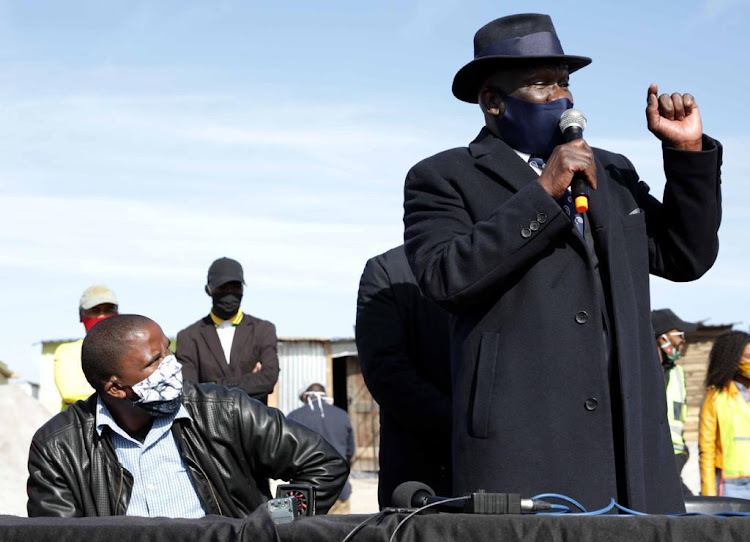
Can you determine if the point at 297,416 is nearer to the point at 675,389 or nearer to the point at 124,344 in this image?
the point at 675,389

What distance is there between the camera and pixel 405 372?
458 centimetres

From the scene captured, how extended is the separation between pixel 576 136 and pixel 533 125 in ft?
0.88

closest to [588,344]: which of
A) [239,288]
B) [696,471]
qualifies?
[239,288]

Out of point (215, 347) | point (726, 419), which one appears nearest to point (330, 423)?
point (215, 347)

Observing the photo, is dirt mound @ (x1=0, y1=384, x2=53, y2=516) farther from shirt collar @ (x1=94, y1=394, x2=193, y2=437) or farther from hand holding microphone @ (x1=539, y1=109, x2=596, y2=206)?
hand holding microphone @ (x1=539, y1=109, x2=596, y2=206)

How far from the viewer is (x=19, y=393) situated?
1644cm

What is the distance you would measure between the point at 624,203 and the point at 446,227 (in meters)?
0.56

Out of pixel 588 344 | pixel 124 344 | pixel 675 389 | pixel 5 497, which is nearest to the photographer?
pixel 588 344

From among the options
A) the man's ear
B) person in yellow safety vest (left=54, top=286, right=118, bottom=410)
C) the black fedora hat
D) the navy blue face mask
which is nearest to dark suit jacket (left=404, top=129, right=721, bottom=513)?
the navy blue face mask

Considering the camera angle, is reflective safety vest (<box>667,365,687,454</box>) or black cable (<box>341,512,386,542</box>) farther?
reflective safety vest (<box>667,365,687,454</box>)

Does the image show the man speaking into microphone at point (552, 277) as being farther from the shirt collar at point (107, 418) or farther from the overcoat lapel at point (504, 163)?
the shirt collar at point (107, 418)

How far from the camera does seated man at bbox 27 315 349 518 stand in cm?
403

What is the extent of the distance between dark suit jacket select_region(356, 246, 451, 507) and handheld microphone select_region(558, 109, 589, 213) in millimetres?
1553

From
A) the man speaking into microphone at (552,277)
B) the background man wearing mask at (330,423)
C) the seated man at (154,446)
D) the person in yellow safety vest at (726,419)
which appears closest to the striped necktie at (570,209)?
the man speaking into microphone at (552,277)
